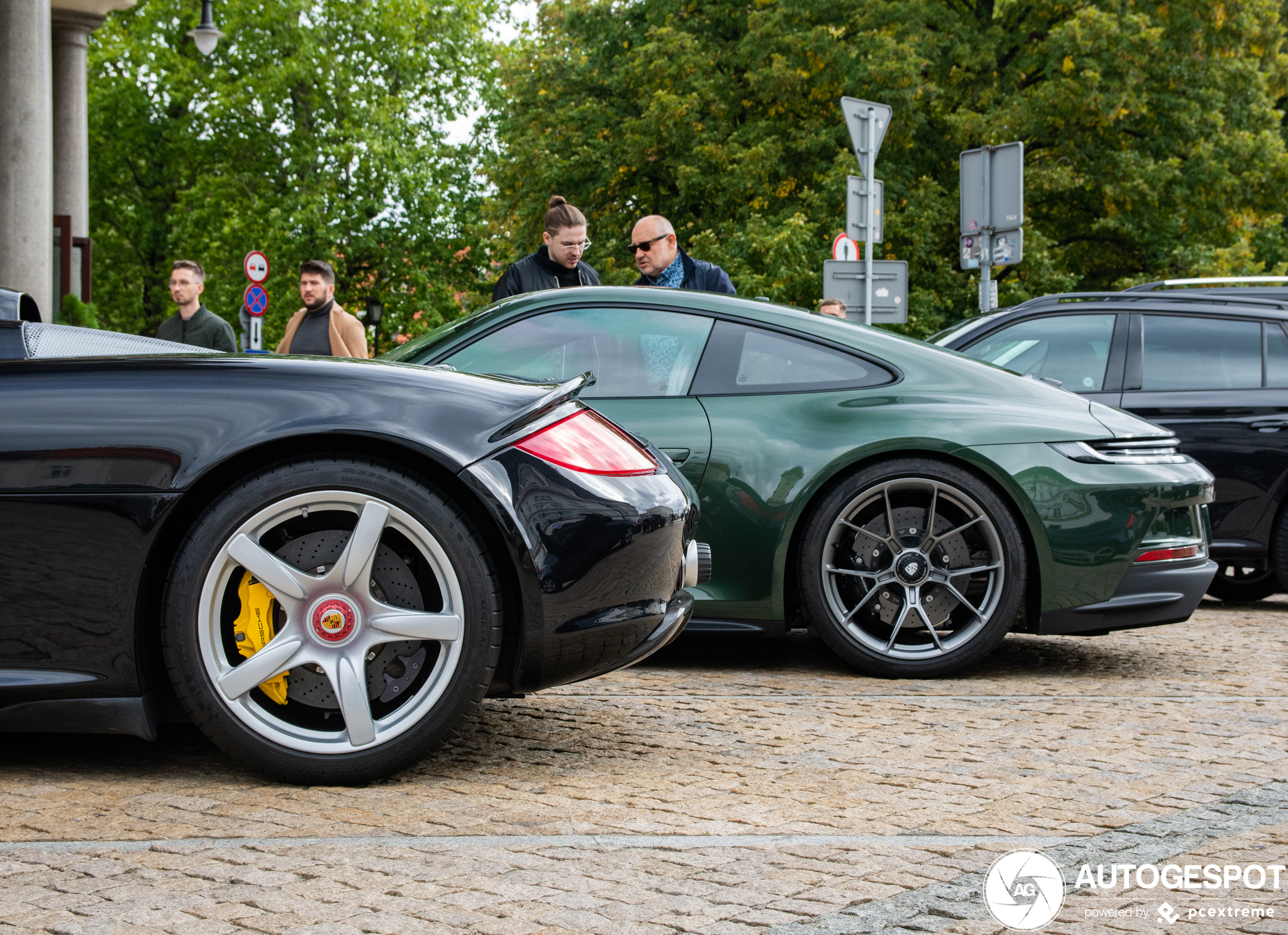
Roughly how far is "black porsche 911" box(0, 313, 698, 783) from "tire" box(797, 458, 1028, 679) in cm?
173

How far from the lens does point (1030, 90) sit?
940 inches

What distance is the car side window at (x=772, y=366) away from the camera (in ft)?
17.9

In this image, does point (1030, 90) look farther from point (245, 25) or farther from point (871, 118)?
point (245, 25)

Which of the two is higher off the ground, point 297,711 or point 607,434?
point 607,434

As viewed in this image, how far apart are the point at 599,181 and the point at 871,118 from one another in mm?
16080

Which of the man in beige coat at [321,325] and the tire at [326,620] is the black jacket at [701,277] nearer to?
the man in beige coat at [321,325]

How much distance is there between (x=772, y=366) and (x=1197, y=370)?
3516mm

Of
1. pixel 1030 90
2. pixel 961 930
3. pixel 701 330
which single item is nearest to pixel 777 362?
pixel 701 330

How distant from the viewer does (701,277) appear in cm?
793

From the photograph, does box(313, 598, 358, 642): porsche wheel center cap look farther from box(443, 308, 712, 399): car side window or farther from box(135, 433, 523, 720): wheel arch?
box(443, 308, 712, 399): car side window

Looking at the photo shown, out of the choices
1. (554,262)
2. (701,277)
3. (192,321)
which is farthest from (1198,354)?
(192,321)

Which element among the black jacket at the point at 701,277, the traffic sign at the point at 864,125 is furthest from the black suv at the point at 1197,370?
the traffic sign at the point at 864,125

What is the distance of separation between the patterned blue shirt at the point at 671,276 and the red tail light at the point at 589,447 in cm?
399

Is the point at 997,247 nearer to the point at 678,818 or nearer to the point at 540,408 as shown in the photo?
the point at 540,408
